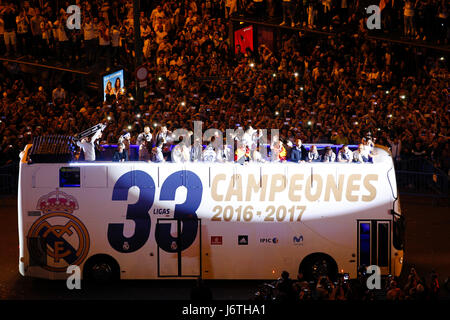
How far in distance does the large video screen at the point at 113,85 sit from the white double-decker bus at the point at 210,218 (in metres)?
11.7

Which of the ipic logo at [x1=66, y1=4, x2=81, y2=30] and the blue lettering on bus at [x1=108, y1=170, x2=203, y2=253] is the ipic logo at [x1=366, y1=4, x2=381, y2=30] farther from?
the blue lettering on bus at [x1=108, y1=170, x2=203, y2=253]

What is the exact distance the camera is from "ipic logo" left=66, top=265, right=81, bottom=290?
53.2 ft

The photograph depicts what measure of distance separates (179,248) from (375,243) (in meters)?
4.41

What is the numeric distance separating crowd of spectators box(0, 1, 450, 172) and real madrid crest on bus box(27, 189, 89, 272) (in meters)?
6.12

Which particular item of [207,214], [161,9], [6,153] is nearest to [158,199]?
[207,214]

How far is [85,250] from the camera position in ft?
53.0

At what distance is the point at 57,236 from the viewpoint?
16078 millimetres

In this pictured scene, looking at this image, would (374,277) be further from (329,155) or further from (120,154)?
(120,154)

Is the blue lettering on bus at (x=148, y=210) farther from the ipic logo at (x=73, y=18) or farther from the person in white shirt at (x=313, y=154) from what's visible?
the ipic logo at (x=73, y=18)

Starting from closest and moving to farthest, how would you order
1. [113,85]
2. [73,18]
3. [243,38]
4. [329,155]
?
[329,155] < [113,85] < [73,18] < [243,38]

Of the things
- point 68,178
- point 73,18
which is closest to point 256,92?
point 73,18

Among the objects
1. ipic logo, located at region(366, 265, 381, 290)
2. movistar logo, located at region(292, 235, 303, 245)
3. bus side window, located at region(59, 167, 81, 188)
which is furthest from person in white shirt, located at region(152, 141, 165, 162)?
ipic logo, located at region(366, 265, 381, 290)

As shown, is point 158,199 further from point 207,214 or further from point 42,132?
point 42,132
